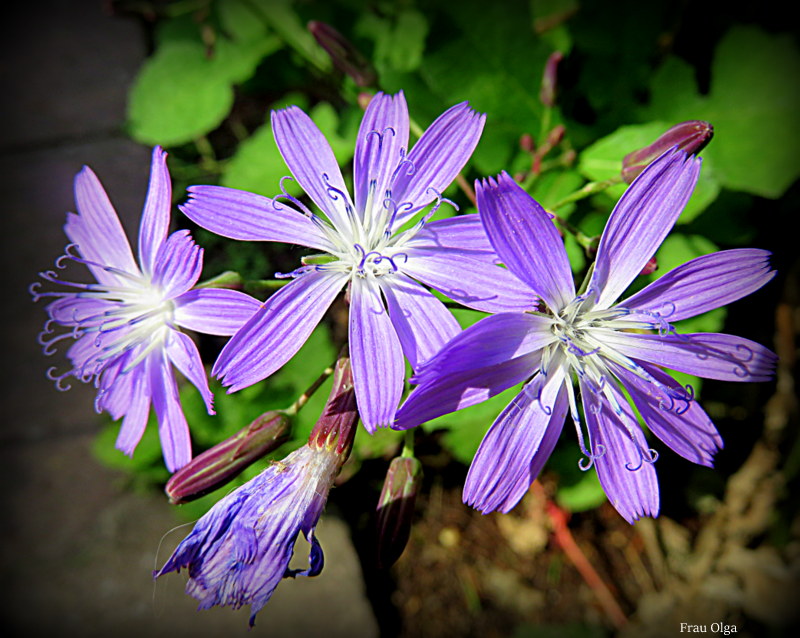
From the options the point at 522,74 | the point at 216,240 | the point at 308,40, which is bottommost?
the point at 216,240

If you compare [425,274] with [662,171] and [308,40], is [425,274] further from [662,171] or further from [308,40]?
[308,40]

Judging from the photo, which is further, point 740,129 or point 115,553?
point 115,553

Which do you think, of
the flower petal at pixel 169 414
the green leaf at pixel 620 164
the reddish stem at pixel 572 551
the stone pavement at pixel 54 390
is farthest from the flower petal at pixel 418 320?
the stone pavement at pixel 54 390

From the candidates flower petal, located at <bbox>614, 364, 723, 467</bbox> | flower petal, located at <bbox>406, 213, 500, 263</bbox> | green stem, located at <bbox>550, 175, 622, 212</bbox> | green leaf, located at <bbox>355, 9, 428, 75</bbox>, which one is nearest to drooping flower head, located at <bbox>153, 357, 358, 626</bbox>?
flower petal, located at <bbox>406, 213, 500, 263</bbox>

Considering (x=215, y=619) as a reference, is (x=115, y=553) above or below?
above

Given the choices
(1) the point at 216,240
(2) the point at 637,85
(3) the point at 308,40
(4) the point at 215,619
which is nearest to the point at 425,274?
(2) the point at 637,85

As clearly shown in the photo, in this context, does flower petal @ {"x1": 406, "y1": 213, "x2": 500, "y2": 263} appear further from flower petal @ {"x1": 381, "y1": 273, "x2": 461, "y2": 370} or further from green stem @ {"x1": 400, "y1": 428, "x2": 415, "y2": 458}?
green stem @ {"x1": 400, "y1": 428, "x2": 415, "y2": 458}

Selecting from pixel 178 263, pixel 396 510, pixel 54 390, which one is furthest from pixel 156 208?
pixel 54 390
